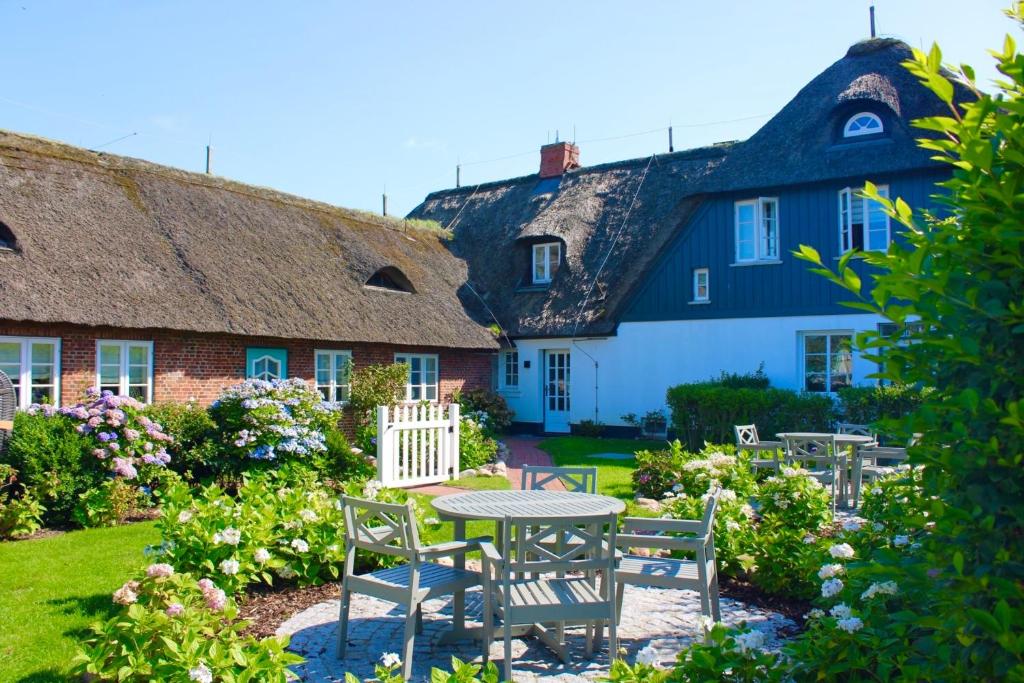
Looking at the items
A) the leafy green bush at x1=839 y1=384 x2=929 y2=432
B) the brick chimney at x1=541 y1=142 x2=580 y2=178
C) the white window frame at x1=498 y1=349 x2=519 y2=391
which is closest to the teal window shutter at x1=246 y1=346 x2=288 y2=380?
the white window frame at x1=498 y1=349 x2=519 y2=391

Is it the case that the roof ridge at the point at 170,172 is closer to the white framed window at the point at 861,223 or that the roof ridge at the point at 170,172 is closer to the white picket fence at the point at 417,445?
the white picket fence at the point at 417,445

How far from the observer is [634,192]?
21000mm

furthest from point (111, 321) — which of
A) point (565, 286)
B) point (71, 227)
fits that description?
point (565, 286)

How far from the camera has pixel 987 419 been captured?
6.64 feet

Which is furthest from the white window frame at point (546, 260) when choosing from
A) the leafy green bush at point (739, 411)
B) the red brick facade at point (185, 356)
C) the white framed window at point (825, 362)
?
the white framed window at point (825, 362)

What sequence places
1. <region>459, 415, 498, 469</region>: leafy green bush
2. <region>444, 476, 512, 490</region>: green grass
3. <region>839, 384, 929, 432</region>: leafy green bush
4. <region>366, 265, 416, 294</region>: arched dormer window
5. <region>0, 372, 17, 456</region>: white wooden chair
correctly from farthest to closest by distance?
1. <region>366, 265, 416, 294</region>: arched dormer window
2. <region>839, 384, 929, 432</region>: leafy green bush
3. <region>459, 415, 498, 469</region>: leafy green bush
4. <region>444, 476, 512, 490</region>: green grass
5. <region>0, 372, 17, 456</region>: white wooden chair

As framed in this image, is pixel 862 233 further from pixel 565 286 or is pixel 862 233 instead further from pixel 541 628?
pixel 541 628

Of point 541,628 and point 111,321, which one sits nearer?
point 541,628

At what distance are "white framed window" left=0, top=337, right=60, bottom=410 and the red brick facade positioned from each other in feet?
0.29

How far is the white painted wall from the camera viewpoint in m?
16.4

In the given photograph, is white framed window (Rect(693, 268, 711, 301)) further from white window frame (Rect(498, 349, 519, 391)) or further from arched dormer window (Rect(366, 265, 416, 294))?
arched dormer window (Rect(366, 265, 416, 294))

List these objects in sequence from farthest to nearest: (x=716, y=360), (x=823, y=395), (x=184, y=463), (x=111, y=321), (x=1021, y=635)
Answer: (x=716, y=360), (x=823, y=395), (x=111, y=321), (x=184, y=463), (x=1021, y=635)

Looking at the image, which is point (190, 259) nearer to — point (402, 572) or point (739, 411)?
point (739, 411)

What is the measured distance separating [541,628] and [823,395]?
37.3ft
